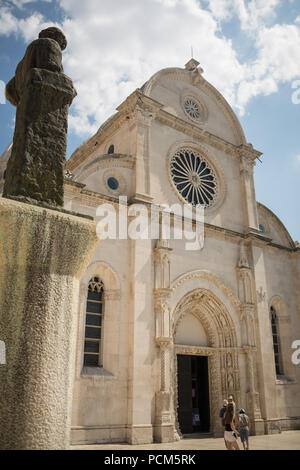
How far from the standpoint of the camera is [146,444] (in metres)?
12.6

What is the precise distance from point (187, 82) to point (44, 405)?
1985 centimetres

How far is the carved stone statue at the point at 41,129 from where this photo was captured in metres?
3.62

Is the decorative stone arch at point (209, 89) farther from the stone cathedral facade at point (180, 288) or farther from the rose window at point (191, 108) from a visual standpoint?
the rose window at point (191, 108)

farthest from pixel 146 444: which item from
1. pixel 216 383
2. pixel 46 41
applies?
pixel 46 41

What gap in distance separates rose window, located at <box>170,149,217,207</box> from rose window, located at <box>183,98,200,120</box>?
2.12 m

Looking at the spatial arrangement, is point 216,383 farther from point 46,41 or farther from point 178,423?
point 46,41

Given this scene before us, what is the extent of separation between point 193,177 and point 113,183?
469 cm

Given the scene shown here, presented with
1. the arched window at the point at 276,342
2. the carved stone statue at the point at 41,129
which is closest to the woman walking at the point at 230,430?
the carved stone statue at the point at 41,129

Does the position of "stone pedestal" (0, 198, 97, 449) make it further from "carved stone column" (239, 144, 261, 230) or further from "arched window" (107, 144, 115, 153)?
"carved stone column" (239, 144, 261, 230)

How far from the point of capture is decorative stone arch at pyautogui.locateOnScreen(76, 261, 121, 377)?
1288cm
